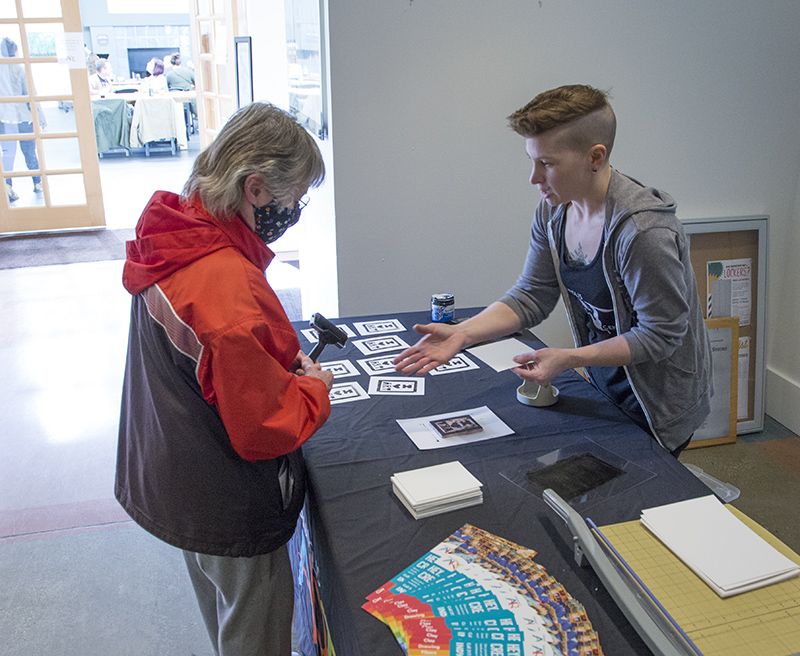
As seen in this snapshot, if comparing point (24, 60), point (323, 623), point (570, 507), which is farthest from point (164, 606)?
point (24, 60)

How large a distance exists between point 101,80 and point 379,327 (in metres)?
11.2

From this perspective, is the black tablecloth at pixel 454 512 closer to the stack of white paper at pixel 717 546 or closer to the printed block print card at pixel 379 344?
the stack of white paper at pixel 717 546

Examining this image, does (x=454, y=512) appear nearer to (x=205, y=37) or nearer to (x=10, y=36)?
(x=205, y=37)

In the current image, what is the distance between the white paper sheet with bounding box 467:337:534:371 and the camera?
206cm

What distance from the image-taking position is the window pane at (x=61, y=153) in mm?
6297

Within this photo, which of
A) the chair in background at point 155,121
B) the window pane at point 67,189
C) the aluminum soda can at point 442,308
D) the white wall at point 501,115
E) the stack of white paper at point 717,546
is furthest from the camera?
the chair in background at point 155,121

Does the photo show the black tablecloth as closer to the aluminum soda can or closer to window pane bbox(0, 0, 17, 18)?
the aluminum soda can

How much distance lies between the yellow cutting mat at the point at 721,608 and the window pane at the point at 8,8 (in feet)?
22.5

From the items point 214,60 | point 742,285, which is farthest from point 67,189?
point 742,285

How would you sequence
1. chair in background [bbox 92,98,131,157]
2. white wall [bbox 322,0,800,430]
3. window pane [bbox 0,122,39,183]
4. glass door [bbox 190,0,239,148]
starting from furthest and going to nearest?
chair in background [bbox 92,98,131,157], window pane [bbox 0,122,39,183], glass door [bbox 190,0,239,148], white wall [bbox 322,0,800,430]

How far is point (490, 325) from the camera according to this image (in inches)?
76.2

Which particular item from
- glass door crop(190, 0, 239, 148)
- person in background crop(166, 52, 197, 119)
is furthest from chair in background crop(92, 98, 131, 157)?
glass door crop(190, 0, 239, 148)

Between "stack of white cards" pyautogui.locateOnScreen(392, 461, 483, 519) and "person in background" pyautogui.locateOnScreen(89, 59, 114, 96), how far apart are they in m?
11.5

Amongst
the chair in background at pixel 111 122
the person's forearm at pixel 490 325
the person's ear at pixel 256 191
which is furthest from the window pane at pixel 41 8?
the person's ear at pixel 256 191
